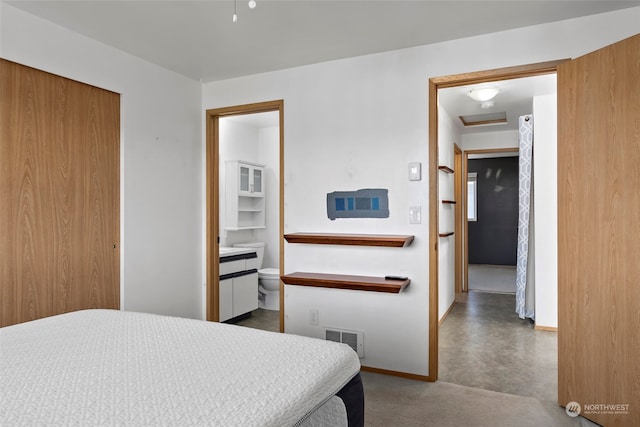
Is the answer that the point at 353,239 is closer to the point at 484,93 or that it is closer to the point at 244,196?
the point at 484,93

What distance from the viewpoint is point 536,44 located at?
263 cm

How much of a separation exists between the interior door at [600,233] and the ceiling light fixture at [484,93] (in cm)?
145

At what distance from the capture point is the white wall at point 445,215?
4387 millimetres

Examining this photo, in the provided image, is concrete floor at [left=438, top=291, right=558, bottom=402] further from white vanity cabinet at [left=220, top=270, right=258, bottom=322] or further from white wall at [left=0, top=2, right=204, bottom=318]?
white wall at [left=0, top=2, right=204, bottom=318]

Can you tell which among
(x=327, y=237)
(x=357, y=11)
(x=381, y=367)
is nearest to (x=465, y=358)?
(x=381, y=367)

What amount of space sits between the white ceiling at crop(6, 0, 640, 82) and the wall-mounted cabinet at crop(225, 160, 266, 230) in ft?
5.99

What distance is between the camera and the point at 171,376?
1.20 m

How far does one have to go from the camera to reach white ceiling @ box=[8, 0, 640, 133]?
2367 millimetres

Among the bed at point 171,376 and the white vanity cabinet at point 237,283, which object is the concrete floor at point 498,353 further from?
the white vanity cabinet at point 237,283

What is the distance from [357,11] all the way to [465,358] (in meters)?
2.73

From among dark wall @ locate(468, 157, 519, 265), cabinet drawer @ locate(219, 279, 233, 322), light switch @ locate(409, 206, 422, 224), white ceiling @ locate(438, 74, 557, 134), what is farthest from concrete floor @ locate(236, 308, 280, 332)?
→ dark wall @ locate(468, 157, 519, 265)

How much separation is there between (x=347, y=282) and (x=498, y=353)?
157 centimetres

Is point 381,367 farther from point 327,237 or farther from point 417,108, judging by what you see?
point 417,108

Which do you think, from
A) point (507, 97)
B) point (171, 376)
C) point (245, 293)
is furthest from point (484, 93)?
point (171, 376)
